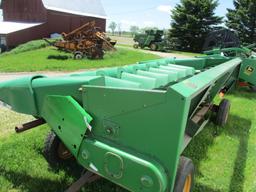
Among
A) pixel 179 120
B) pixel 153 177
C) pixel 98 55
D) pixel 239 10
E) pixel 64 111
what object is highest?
pixel 239 10

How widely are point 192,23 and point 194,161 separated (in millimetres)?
27495

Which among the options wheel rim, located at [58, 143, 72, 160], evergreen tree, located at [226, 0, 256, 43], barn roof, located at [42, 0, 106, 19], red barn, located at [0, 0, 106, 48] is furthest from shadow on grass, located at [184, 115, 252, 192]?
evergreen tree, located at [226, 0, 256, 43]

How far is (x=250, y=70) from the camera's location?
6.87m

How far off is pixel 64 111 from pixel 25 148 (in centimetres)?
156

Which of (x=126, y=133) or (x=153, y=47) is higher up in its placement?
(x=126, y=133)

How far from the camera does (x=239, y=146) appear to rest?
4309 mm

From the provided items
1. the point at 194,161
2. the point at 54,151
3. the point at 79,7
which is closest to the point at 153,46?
the point at 79,7

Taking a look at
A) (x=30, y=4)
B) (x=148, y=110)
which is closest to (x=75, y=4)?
(x=30, y=4)

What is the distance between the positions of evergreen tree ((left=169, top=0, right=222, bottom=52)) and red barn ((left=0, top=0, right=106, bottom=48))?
8.86 meters

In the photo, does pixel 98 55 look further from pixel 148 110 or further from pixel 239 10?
pixel 239 10

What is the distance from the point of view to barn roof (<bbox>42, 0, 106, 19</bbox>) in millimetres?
27000

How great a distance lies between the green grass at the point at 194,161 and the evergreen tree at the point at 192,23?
26.1m

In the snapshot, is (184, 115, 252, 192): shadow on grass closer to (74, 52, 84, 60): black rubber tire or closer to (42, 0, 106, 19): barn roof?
(74, 52, 84, 60): black rubber tire

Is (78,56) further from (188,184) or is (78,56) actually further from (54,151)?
(188,184)
